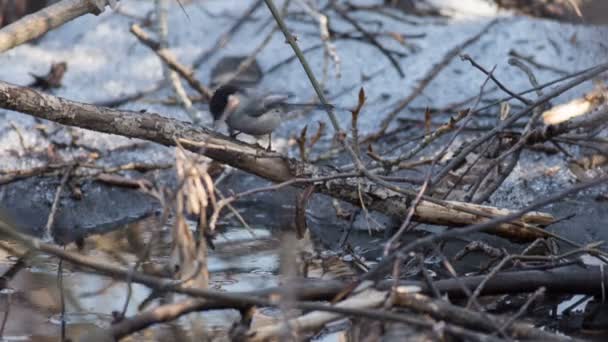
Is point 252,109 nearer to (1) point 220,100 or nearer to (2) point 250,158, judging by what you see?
(1) point 220,100

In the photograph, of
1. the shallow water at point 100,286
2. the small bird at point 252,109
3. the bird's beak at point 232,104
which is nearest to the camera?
the shallow water at point 100,286

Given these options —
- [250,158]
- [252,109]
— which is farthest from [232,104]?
[250,158]

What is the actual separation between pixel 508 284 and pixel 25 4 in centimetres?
435

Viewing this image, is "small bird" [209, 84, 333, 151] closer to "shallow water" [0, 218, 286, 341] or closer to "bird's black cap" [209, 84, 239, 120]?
"bird's black cap" [209, 84, 239, 120]

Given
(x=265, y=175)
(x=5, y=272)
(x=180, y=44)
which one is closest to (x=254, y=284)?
(x=265, y=175)

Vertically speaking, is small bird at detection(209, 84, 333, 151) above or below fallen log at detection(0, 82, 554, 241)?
above

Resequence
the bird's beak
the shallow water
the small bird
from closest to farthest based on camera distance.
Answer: the shallow water → the bird's beak → the small bird

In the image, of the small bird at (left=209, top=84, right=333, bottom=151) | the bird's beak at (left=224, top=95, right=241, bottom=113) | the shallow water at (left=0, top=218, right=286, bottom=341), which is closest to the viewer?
the shallow water at (left=0, top=218, right=286, bottom=341)

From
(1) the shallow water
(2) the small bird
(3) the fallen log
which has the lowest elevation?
(1) the shallow water

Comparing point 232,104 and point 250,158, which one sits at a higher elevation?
point 232,104

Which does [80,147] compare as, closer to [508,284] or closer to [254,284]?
[254,284]

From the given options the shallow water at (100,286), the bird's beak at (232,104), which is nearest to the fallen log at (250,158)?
the bird's beak at (232,104)

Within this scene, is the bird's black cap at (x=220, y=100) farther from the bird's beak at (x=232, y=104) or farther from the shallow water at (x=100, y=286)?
the shallow water at (x=100, y=286)

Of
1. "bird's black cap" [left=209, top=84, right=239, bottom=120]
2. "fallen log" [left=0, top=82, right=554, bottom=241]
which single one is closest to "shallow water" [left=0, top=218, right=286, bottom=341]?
"fallen log" [left=0, top=82, right=554, bottom=241]
